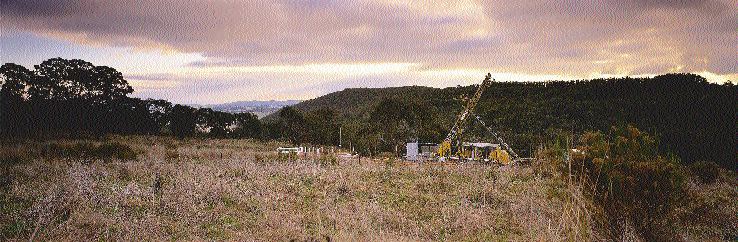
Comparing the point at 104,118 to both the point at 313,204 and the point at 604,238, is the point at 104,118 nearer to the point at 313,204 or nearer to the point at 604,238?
the point at 313,204

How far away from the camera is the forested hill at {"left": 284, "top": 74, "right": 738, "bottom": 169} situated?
30203 mm

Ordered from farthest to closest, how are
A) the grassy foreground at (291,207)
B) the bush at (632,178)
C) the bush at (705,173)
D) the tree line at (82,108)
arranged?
the tree line at (82,108) < the bush at (705,173) < the grassy foreground at (291,207) < the bush at (632,178)

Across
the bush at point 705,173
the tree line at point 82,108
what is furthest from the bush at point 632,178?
the tree line at point 82,108

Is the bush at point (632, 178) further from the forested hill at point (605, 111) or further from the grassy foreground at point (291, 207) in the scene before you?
the forested hill at point (605, 111)

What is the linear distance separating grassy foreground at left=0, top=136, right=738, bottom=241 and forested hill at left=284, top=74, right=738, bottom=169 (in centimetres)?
2009

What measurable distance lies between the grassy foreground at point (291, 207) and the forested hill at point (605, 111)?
20.1 meters

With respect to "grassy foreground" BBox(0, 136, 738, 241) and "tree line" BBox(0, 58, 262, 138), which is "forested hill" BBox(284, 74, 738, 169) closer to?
"tree line" BBox(0, 58, 262, 138)

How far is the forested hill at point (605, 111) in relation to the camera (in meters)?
30.2

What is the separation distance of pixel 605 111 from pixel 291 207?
41.4 metres

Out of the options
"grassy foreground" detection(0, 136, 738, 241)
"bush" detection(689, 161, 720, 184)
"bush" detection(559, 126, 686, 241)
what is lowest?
"bush" detection(689, 161, 720, 184)

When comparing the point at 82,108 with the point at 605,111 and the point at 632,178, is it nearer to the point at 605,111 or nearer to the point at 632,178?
the point at 632,178

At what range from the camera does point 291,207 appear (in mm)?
7234

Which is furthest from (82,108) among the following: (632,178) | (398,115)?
(632,178)

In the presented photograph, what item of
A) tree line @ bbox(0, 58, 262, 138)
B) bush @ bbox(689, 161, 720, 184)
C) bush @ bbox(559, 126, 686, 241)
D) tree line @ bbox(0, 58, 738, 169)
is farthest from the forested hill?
bush @ bbox(559, 126, 686, 241)
